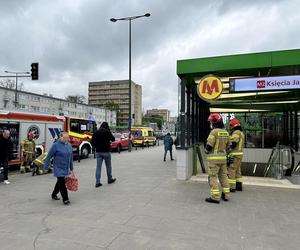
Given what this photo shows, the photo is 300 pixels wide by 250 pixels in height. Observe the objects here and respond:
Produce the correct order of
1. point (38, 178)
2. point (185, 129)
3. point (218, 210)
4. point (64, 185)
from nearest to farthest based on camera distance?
point (218, 210)
point (64, 185)
point (185, 129)
point (38, 178)

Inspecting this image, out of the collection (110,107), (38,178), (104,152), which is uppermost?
(110,107)

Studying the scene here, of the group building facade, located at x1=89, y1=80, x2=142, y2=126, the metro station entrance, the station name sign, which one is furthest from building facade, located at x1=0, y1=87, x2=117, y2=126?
the station name sign

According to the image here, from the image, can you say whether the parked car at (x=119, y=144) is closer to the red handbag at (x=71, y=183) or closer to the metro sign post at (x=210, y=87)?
the metro sign post at (x=210, y=87)

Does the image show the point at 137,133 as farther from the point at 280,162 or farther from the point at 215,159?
the point at 215,159

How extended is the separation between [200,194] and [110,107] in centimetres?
10260

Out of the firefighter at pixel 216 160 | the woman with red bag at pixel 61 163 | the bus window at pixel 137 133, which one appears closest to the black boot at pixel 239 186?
the firefighter at pixel 216 160

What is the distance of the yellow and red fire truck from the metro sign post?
7969 mm

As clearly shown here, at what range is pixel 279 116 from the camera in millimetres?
17375

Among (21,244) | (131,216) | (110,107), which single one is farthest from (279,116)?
(110,107)

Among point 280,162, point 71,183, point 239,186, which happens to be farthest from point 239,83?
point 71,183

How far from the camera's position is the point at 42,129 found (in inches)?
522

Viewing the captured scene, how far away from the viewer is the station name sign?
7.59m

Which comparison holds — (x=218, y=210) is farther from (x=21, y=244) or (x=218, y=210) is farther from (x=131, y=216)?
(x=21, y=244)

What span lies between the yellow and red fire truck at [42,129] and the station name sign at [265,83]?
29.0ft
